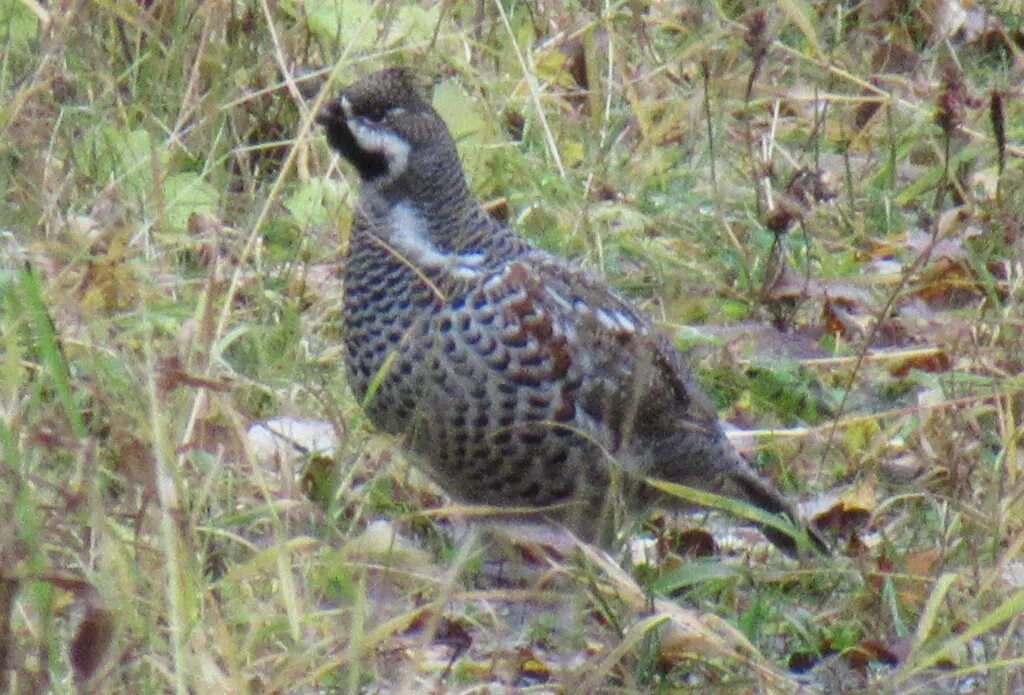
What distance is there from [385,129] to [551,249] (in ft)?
3.92

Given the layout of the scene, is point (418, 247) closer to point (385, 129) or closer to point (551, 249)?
point (385, 129)

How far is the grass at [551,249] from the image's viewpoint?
9.16 feet

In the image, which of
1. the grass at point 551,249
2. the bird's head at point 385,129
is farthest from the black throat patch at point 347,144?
the grass at point 551,249

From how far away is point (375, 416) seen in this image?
12.5 feet

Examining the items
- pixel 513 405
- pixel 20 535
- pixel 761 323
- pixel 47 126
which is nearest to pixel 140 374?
pixel 513 405

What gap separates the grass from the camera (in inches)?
110

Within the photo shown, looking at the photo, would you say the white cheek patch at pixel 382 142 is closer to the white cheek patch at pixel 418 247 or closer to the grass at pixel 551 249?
the white cheek patch at pixel 418 247

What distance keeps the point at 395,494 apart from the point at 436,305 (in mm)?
458

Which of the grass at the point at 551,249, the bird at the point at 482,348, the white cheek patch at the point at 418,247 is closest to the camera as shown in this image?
the grass at the point at 551,249

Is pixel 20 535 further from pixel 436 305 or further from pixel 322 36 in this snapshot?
pixel 322 36

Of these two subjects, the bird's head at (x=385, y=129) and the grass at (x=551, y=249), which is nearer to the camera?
the grass at (x=551, y=249)

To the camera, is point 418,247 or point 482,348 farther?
point 418,247

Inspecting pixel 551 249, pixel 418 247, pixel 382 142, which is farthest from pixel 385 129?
pixel 551 249

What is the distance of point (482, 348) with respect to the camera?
3760mm
